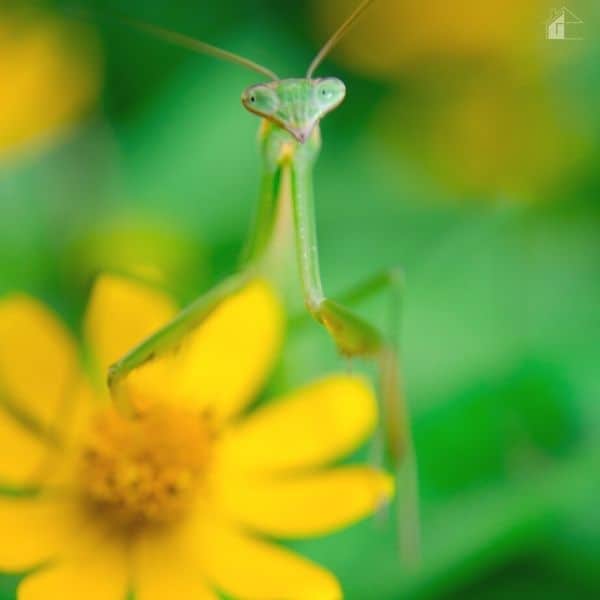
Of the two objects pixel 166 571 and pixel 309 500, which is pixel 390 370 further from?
pixel 166 571

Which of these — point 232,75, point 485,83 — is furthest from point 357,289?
point 485,83

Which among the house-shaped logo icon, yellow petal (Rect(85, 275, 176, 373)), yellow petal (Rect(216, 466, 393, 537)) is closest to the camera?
yellow petal (Rect(216, 466, 393, 537))

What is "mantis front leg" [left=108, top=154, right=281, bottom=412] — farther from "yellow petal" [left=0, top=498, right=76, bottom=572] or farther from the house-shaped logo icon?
the house-shaped logo icon

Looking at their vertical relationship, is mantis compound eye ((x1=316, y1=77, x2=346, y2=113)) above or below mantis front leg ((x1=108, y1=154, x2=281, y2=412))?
above

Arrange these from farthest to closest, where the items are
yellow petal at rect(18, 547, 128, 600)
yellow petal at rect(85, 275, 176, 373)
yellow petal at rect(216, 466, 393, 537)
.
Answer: yellow petal at rect(85, 275, 176, 373)
yellow petal at rect(216, 466, 393, 537)
yellow petal at rect(18, 547, 128, 600)

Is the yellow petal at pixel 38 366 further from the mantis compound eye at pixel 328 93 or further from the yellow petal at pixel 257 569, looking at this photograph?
the mantis compound eye at pixel 328 93

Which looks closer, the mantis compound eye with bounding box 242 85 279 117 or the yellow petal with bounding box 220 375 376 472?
the mantis compound eye with bounding box 242 85 279 117

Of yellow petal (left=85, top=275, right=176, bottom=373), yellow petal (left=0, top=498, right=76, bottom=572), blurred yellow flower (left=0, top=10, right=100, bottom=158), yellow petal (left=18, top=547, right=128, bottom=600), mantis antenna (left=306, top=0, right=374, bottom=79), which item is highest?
blurred yellow flower (left=0, top=10, right=100, bottom=158)

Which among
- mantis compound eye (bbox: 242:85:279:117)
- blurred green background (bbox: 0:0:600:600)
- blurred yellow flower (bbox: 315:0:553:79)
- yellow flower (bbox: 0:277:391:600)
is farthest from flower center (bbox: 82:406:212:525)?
blurred yellow flower (bbox: 315:0:553:79)

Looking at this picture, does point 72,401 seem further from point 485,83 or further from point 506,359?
point 485,83
